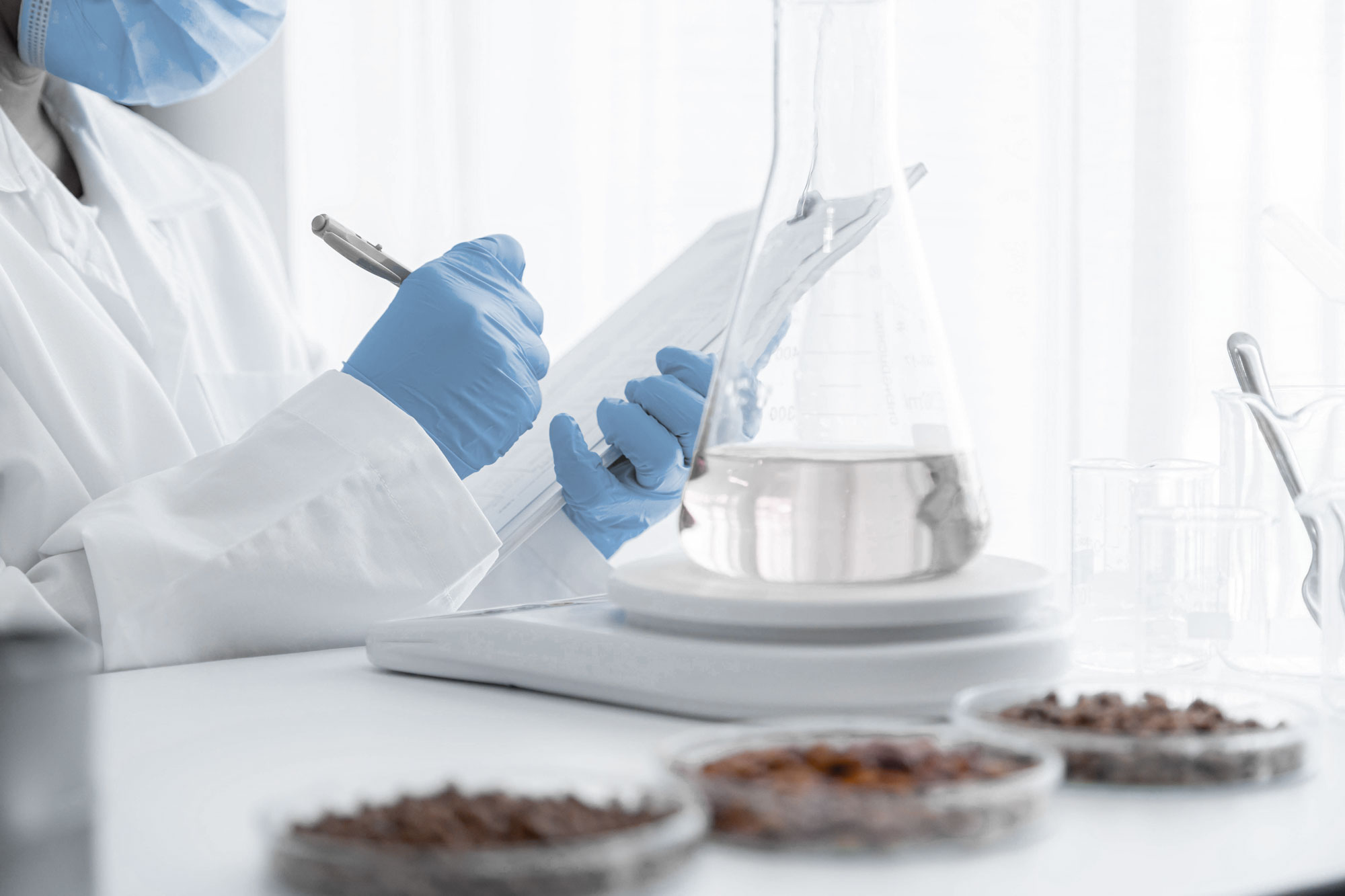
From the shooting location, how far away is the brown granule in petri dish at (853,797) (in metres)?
0.41

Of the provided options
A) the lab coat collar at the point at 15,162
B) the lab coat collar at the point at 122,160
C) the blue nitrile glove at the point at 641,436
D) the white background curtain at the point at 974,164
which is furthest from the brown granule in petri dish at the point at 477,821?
the white background curtain at the point at 974,164

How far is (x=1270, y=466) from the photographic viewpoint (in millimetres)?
767

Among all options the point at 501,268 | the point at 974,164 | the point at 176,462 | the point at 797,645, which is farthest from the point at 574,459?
the point at 974,164

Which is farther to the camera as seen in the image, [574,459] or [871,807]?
[574,459]

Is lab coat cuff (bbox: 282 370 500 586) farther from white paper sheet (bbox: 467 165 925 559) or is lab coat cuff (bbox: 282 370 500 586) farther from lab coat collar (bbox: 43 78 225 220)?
lab coat collar (bbox: 43 78 225 220)

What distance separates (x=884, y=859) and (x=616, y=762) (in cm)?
16

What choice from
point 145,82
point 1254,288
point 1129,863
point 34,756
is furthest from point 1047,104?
point 34,756

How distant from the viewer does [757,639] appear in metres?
0.60

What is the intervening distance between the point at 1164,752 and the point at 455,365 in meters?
0.73

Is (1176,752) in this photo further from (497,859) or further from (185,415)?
(185,415)

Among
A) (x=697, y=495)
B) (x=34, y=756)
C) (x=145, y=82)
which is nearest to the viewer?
(x=34, y=756)

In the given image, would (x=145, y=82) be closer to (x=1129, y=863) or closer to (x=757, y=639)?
(x=757, y=639)

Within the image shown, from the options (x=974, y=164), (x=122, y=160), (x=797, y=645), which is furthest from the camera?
(x=974, y=164)

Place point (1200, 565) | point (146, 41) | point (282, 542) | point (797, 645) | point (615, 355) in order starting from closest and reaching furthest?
1. point (797, 645)
2. point (1200, 565)
3. point (282, 542)
4. point (615, 355)
5. point (146, 41)
